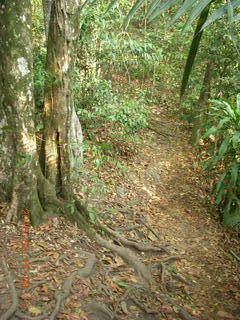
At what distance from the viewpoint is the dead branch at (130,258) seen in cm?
459

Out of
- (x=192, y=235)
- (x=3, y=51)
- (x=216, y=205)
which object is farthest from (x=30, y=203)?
(x=216, y=205)

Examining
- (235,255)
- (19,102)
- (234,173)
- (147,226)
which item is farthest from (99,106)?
(235,255)

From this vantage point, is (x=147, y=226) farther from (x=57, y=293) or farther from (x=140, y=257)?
(x=57, y=293)

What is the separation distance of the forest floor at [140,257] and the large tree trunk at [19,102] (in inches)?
15.0

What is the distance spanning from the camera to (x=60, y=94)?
4.39m

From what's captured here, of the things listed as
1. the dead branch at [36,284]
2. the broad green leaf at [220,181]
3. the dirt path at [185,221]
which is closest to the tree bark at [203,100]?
the dirt path at [185,221]

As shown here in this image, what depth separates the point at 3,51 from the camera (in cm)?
370

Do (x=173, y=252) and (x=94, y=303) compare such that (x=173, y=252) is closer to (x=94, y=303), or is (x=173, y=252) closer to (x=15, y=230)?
(x=94, y=303)

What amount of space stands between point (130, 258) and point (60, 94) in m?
2.30

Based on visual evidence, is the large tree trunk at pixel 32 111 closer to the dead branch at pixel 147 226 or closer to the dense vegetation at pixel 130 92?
the dense vegetation at pixel 130 92

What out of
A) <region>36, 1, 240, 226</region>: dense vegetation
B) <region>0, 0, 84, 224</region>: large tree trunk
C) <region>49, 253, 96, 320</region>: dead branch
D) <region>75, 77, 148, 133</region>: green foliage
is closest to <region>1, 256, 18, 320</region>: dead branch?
<region>49, 253, 96, 320</region>: dead branch

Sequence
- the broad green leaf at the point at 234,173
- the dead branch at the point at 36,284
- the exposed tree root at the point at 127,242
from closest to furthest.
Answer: the dead branch at the point at 36,284 < the exposed tree root at the point at 127,242 < the broad green leaf at the point at 234,173

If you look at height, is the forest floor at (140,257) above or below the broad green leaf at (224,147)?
below

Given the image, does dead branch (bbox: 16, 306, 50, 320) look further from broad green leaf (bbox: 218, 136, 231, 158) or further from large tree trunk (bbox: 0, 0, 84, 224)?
broad green leaf (bbox: 218, 136, 231, 158)
